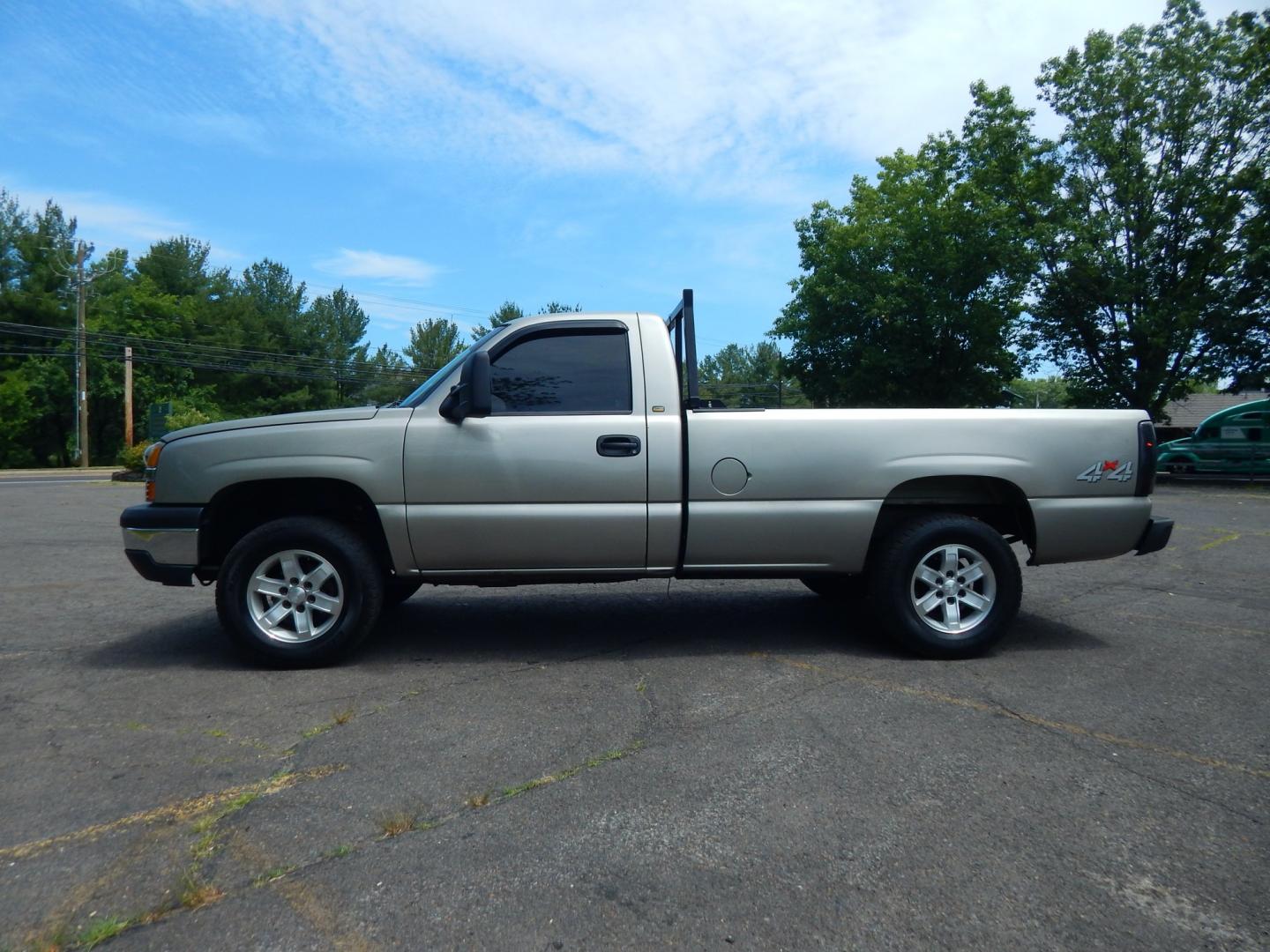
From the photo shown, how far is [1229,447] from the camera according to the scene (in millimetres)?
22922

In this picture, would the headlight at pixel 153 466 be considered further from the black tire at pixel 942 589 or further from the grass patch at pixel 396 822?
the black tire at pixel 942 589

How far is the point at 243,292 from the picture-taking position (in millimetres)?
71312

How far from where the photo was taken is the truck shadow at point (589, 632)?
556cm

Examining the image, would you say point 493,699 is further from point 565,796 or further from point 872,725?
point 872,725

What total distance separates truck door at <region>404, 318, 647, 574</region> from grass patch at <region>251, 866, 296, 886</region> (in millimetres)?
2475

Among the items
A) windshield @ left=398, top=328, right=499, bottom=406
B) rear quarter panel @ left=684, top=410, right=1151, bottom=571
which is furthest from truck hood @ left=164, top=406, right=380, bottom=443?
rear quarter panel @ left=684, top=410, right=1151, bottom=571

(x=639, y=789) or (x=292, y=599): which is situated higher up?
(x=292, y=599)

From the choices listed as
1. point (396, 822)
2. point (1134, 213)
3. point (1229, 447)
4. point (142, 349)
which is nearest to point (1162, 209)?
point (1134, 213)

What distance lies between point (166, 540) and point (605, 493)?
2401 mm

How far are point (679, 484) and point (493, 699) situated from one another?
153 cm

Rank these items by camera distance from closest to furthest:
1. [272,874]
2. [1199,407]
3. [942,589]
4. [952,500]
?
1. [272,874]
2. [942,589]
3. [952,500]
4. [1199,407]

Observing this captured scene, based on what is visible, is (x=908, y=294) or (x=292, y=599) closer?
(x=292, y=599)

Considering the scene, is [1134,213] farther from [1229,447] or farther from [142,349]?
[142,349]

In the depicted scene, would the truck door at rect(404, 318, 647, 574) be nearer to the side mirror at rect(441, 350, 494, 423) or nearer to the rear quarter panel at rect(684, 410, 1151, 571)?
the side mirror at rect(441, 350, 494, 423)
